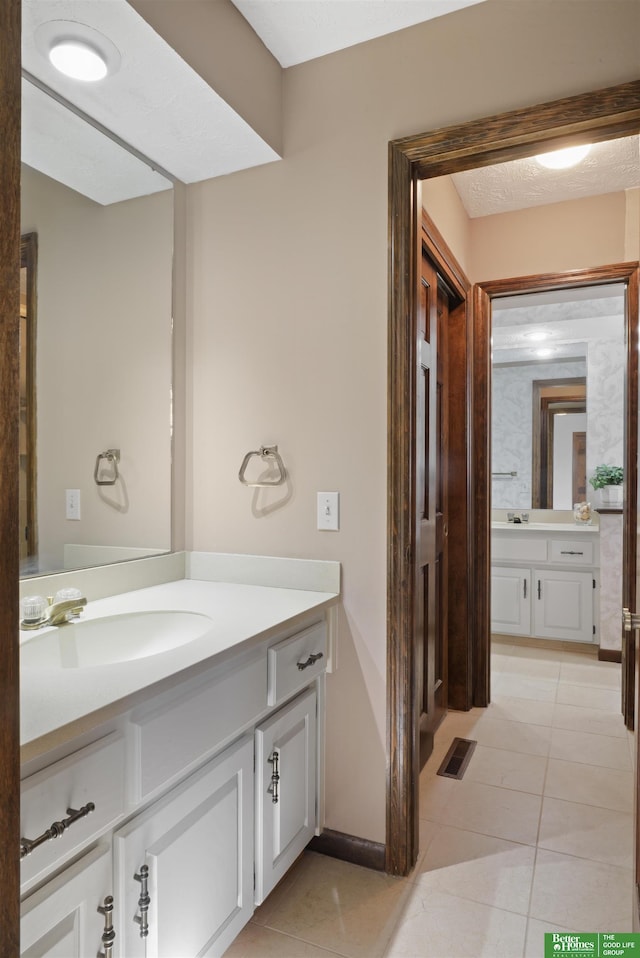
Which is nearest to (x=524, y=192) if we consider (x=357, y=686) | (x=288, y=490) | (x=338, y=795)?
(x=288, y=490)

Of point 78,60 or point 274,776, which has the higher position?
point 78,60

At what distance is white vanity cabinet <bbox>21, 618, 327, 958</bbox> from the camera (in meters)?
0.87

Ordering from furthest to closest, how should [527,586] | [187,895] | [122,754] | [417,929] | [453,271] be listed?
[527,586] < [453,271] < [417,929] < [187,895] < [122,754]

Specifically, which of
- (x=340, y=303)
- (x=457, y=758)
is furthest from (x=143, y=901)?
(x=457, y=758)

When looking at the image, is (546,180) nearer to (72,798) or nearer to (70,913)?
(72,798)

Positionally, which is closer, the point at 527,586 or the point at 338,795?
the point at 338,795

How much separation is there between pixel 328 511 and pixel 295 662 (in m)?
0.48

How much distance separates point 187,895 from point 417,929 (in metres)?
0.73

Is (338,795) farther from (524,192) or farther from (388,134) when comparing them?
(524,192)

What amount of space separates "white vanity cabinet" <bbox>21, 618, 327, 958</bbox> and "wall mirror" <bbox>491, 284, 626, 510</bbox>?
3.26 m

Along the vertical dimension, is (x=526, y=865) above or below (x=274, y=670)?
below

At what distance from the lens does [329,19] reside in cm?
167

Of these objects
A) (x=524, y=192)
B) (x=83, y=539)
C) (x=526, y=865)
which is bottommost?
(x=526, y=865)

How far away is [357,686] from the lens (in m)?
1.77
